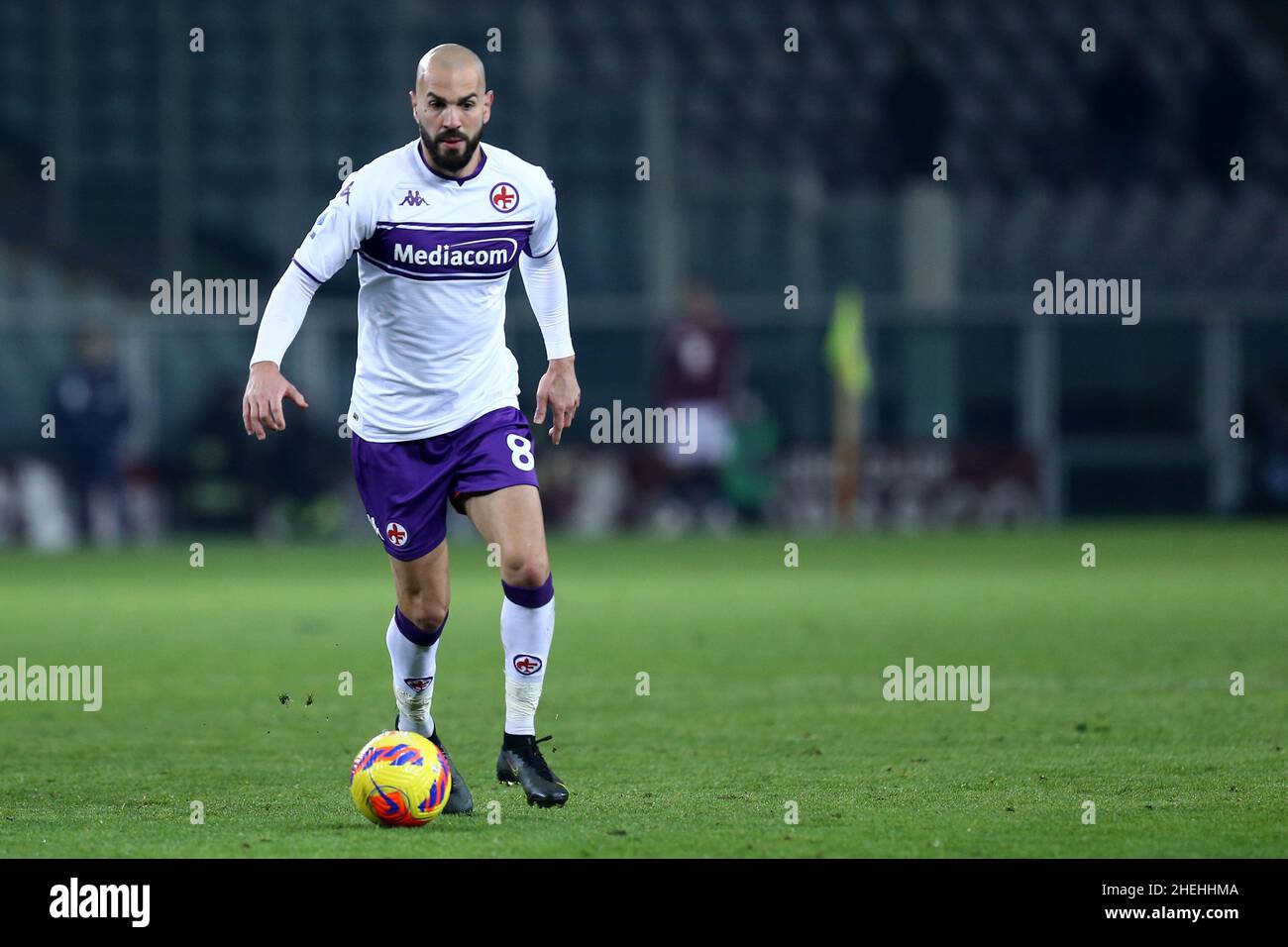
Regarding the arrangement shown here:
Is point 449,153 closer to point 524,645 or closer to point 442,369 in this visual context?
point 442,369

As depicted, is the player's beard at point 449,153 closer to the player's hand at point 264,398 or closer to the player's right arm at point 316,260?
the player's right arm at point 316,260

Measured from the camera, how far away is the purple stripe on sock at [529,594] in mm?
6820

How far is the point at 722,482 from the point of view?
24.6 m

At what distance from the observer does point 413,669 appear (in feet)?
22.9

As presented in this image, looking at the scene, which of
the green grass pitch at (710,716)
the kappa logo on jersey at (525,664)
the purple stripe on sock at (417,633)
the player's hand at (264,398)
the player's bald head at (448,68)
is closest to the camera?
the green grass pitch at (710,716)

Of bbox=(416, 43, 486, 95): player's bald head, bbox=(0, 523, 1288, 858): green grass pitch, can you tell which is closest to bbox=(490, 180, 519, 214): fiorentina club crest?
bbox=(416, 43, 486, 95): player's bald head

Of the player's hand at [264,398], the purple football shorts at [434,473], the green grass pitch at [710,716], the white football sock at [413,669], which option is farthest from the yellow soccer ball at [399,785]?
the player's hand at [264,398]

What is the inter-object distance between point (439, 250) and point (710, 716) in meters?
2.88

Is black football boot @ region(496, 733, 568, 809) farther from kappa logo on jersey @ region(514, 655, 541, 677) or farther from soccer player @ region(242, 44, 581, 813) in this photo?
kappa logo on jersey @ region(514, 655, 541, 677)

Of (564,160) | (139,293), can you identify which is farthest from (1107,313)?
(139,293)

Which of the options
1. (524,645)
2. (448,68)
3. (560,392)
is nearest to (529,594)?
(524,645)

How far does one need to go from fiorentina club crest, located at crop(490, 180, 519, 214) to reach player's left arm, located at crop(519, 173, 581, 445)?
0.33 feet
